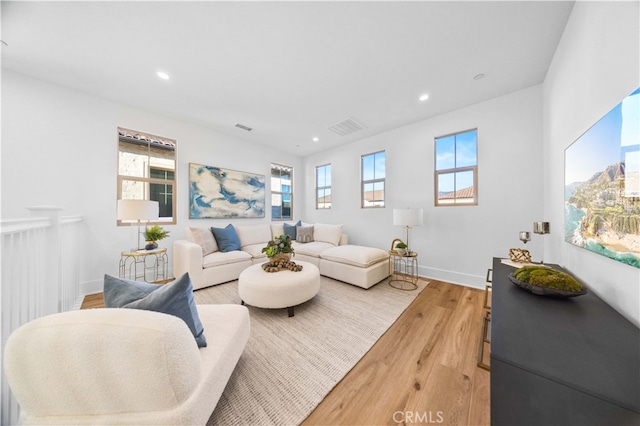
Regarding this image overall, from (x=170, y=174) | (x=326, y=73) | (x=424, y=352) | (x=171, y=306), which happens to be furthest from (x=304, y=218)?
(x=171, y=306)

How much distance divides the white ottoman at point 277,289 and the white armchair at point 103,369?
4.39 feet

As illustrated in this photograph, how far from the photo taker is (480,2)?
5.15 feet

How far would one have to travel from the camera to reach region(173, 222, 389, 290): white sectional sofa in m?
2.94

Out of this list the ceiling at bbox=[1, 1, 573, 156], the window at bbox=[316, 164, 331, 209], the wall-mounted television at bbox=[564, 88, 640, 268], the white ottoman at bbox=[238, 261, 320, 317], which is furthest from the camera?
the window at bbox=[316, 164, 331, 209]

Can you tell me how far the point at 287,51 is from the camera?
2.04 m

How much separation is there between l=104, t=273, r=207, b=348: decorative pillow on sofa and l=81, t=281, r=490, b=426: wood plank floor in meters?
0.91

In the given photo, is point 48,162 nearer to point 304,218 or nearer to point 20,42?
point 20,42

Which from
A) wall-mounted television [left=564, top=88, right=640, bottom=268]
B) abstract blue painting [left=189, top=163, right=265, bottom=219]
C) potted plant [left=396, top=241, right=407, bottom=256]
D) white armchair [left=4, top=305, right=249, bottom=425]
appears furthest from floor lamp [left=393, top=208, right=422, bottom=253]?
abstract blue painting [left=189, top=163, right=265, bottom=219]

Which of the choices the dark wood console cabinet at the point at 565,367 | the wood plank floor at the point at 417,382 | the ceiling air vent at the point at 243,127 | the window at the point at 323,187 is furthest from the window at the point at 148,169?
the dark wood console cabinet at the point at 565,367

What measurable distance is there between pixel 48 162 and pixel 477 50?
516cm

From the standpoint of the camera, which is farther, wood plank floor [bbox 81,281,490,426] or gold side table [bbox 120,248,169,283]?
gold side table [bbox 120,248,169,283]

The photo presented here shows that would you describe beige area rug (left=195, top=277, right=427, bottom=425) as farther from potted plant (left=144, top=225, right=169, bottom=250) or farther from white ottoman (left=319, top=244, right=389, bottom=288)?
potted plant (left=144, top=225, right=169, bottom=250)

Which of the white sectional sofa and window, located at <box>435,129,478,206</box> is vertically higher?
window, located at <box>435,129,478,206</box>

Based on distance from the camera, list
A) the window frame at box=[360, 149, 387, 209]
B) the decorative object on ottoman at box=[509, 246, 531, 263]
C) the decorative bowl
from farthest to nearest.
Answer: the window frame at box=[360, 149, 387, 209]
the decorative object on ottoman at box=[509, 246, 531, 263]
the decorative bowl
